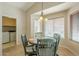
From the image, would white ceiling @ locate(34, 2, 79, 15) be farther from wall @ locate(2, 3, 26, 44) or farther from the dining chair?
the dining chair

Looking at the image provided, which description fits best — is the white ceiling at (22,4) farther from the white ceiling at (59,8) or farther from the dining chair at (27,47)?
the dining chair at (27,47)

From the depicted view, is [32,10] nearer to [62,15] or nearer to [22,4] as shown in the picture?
[22,4]

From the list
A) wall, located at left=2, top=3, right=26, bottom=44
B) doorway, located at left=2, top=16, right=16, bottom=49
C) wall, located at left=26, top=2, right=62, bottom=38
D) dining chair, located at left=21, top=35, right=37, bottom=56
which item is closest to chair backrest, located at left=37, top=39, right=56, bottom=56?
dining chair, located at left=21, top=35, right=37, bottom=56

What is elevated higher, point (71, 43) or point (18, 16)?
point (18, 16)

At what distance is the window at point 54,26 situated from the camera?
251 cm

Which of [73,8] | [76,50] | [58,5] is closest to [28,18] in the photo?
[58,5]

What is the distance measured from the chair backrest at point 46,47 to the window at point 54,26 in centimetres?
17

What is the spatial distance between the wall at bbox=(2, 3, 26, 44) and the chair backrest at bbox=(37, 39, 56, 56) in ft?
1.52

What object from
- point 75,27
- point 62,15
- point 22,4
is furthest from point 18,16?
point 75,27

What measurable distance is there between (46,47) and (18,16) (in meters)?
0.98

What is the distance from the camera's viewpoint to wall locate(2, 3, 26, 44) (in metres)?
2.46

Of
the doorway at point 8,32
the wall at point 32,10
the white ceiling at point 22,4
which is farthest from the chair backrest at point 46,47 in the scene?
the white ceiling at point 22,4

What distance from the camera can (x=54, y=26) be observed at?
2.61 meters

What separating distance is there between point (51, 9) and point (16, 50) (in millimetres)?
1240
